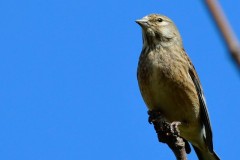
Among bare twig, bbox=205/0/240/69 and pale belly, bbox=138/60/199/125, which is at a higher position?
pale belly, bbox=138/60/199/125

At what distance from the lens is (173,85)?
19.8 ft

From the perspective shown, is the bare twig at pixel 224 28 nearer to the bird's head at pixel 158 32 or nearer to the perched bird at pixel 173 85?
the perched bird at pixel 173 85

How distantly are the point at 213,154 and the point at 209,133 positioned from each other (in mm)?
300

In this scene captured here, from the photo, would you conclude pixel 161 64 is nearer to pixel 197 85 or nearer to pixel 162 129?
pixel 197 85

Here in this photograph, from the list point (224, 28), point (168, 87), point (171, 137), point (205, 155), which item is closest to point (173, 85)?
point (168, 87)

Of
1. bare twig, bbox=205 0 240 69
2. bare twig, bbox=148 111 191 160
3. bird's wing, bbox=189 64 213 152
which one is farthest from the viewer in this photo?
bird's wing, bbox=189 64 213 152

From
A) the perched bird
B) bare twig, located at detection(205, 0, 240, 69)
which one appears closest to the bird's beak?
the perched bird

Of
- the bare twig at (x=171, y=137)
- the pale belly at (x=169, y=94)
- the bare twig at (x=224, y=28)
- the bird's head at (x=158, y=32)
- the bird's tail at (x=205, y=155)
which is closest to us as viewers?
the bare twig at (x=224, y=28)

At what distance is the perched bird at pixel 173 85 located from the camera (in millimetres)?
6043

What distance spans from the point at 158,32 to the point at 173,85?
46.2 inches

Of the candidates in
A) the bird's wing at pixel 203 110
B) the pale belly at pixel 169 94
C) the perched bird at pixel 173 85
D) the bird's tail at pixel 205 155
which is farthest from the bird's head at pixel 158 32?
the bird's tail at pixel 205 155

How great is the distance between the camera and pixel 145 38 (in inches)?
270

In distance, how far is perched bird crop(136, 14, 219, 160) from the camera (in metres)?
6.04

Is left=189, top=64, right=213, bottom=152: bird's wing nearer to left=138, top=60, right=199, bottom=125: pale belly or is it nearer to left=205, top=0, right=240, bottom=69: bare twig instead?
left=138, top=60, right=199, bottom=125: pale belly
